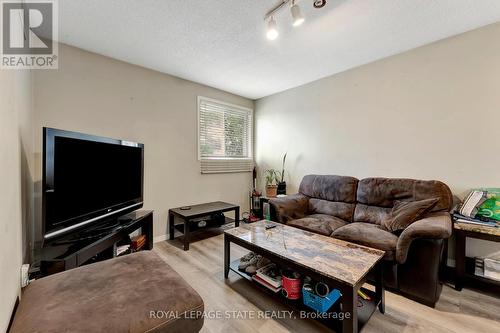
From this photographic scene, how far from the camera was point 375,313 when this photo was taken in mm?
1604

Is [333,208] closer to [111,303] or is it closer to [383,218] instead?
[383,218]

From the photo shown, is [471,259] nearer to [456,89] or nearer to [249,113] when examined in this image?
[456,89]

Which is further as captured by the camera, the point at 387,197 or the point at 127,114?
the point at 127,114

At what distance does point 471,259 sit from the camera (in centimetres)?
203

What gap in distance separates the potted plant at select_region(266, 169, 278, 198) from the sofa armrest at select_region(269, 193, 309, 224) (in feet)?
2.30

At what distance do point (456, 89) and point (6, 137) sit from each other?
3.49 metres

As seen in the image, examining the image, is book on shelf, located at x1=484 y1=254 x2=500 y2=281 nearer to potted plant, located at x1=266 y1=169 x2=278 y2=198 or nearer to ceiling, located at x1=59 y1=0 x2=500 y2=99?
ceiling, located at x1=59 y1=0 x2=500 y2=99

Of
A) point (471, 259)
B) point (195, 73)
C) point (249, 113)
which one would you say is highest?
point (195, 73)

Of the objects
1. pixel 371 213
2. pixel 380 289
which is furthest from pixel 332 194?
pixel 380 289

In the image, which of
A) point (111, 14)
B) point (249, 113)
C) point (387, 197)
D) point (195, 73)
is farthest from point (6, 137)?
point (249, 113)

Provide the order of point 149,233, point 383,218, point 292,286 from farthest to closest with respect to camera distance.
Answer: point 149,233 < point 383,218 < point 292,286

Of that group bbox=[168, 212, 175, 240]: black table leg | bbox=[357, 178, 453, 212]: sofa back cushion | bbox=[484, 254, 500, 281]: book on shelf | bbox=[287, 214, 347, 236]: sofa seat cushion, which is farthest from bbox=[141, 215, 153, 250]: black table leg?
bbox=[484, 254, 500, 281]: book on shelf

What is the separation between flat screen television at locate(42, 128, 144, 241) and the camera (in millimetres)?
1461

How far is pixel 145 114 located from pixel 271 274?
2.49 metres
